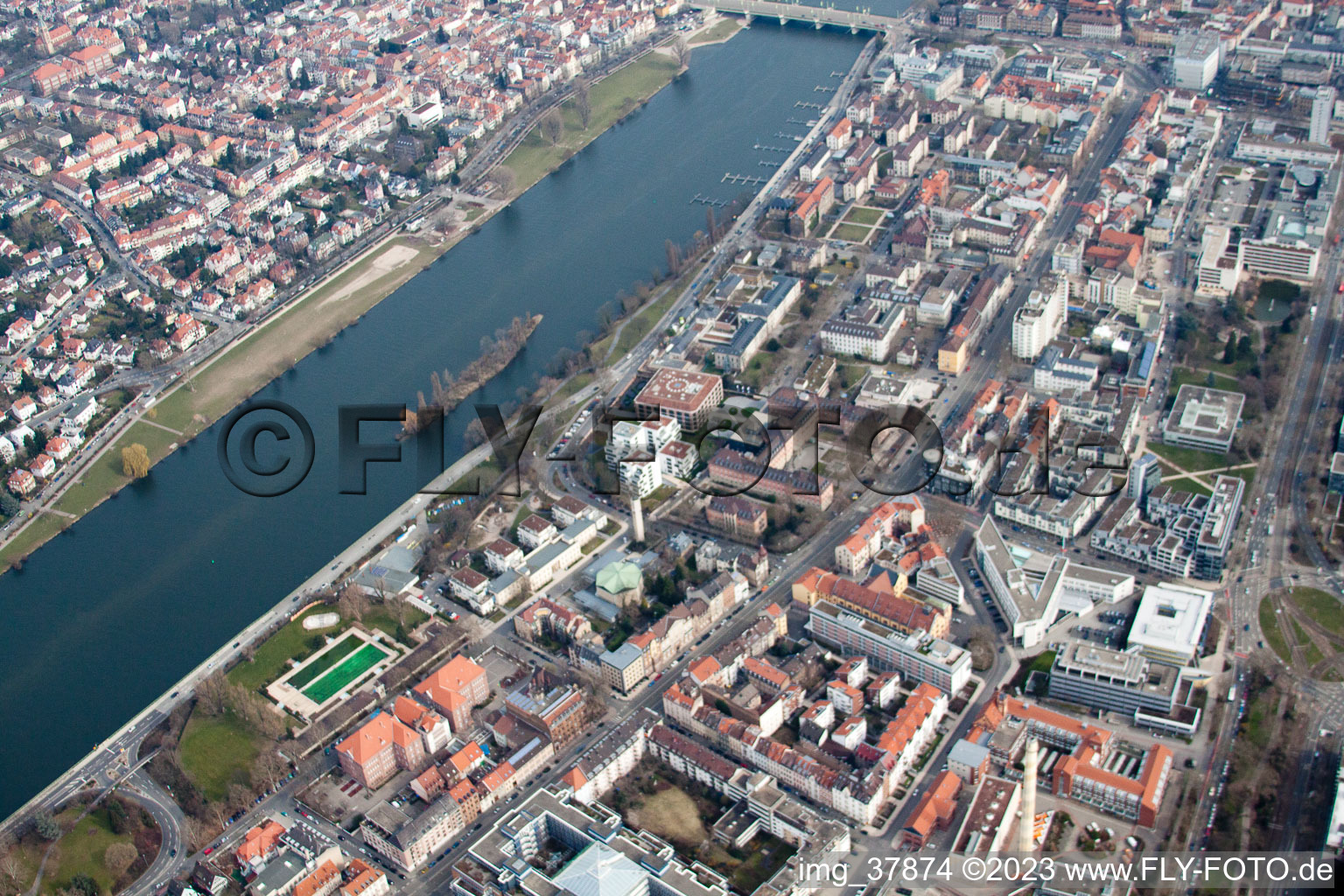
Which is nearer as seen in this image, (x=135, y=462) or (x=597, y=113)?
(x=135, y=462)

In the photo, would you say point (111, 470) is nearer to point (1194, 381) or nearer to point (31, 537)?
point (31, 537)

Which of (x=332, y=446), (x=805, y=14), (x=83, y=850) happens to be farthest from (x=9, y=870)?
(x=805, y=14)

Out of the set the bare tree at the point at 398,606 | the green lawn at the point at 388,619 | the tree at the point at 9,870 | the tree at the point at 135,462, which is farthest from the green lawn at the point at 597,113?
the tree at the point at 9,870

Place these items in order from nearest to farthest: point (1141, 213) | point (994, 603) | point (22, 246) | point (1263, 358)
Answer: point (994, 603), point (1263, 358), point (1141, 213), point (22, 246)

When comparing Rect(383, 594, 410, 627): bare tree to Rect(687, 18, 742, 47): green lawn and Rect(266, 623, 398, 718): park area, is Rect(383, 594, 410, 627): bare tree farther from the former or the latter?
Rect(687, 18, 742, 47): green lawn

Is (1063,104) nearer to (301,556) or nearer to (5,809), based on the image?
(301,556)

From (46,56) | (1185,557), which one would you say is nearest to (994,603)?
(1185,557)
